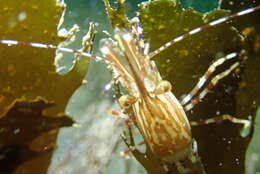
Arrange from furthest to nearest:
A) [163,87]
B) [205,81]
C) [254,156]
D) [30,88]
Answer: [254,156] → [205,81] → [30,88] → [163,87]

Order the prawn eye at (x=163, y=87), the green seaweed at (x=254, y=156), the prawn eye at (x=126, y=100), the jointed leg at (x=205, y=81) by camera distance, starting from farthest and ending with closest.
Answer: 1. the green seaweed at (x=254, y=156)
2. the jointed leg at (x=205, y=81)
3. the prawn eye at (x=126, y=100)
4. the prawn eye at (x=163, y=87)

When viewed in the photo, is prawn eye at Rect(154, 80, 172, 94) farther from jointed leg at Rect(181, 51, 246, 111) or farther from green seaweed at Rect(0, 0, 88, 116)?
green seaweed at Rect(0, 0, 88, 116)

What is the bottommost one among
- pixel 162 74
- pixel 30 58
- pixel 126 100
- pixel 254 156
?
pixel 254 156

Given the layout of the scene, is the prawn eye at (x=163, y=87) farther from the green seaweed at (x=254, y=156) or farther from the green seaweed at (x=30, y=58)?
the green seaweed at (x=254, y=156)

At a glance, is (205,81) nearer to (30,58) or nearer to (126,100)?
(126,100)

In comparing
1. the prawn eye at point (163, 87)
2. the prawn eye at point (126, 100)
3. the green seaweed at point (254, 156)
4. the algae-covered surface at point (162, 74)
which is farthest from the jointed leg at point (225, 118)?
the green seaweed at point (254, 156)

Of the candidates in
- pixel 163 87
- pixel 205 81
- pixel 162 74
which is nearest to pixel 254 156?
pixel 205 81

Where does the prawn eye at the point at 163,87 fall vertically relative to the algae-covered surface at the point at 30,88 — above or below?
below

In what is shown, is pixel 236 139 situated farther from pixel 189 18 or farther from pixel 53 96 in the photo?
pixel 53 96

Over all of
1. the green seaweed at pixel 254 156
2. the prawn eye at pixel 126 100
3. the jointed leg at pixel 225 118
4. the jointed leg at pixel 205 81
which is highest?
the prawn eye at pixel 126 100
